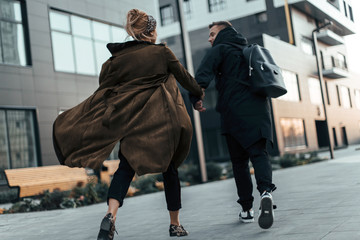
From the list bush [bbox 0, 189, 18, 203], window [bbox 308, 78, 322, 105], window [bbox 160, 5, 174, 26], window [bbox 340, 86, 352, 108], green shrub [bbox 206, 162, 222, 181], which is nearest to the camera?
green shrub [bbox 206, 162, 222, 181]

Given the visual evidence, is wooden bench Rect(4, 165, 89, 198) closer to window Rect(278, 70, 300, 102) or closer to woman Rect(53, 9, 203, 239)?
woman Rect(53, 9, 203, 239)

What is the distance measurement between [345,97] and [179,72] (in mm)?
47086

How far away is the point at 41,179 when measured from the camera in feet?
42.5

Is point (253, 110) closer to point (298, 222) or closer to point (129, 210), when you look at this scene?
point (298, 222)

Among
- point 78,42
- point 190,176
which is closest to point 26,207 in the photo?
point 190,176

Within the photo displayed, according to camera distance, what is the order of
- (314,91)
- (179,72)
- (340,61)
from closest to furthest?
(179,72)
(314,91)
(340,61)

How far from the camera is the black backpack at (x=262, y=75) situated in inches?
173

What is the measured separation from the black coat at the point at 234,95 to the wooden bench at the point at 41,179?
687cm

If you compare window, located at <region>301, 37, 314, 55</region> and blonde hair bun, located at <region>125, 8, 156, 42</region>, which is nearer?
blonde hair bun, located at <region>125, 8, 156, 42</region>

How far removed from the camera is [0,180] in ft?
53.8

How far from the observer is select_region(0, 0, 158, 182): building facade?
57.5ft

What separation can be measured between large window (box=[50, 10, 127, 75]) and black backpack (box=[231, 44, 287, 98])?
637 inches

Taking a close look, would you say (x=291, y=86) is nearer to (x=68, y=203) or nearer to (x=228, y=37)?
(x=68, y=203)

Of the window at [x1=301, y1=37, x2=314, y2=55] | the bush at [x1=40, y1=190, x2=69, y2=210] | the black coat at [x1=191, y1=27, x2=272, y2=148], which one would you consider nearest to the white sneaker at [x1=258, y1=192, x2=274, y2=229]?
the black coat at [x1=191, y1=27, x2=272, y2=148]
